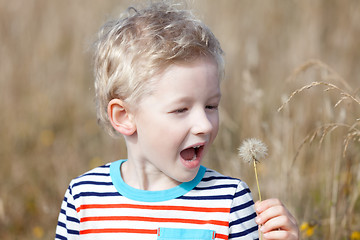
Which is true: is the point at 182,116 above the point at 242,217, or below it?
above

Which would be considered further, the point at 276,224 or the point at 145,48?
the point at 145,48

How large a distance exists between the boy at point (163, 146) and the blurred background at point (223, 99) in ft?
2.56

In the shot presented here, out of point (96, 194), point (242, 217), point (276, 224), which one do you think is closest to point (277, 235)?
point (276, 224)

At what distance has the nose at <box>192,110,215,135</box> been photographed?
4.66 ft

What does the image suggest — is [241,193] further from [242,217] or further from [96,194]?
[96,194]

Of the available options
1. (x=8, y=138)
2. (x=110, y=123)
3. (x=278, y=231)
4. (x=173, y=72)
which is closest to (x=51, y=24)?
(x=8, y=138)

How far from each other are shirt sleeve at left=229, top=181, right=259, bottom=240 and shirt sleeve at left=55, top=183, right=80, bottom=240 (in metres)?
0.52

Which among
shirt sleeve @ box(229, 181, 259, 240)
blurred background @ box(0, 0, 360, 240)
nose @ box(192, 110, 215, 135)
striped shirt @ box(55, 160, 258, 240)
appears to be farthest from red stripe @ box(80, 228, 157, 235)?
blurred background @ box(0, 0, 360, 240)

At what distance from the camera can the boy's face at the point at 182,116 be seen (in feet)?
4.71

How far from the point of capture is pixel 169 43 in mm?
1492

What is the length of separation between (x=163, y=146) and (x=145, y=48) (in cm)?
31

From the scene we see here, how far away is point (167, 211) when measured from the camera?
1.53 m

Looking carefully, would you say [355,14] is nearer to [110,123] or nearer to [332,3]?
[332,3]

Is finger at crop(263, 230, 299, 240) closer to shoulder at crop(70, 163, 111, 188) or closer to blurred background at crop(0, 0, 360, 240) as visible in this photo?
shoulder at crop(70, 163, 111, 188)
